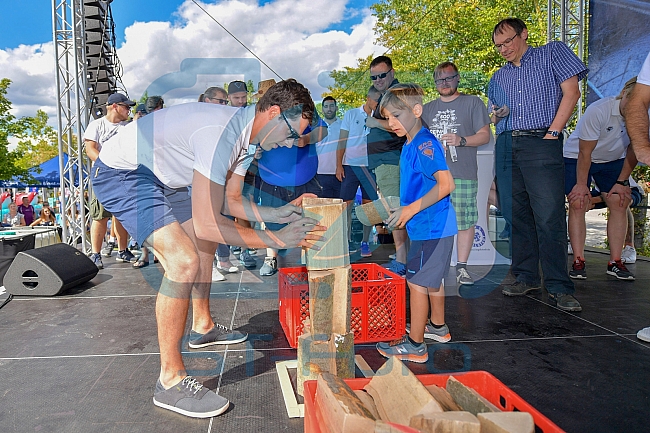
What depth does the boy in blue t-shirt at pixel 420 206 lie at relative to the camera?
252 cm

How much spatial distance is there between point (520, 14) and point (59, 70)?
1611 centimetres

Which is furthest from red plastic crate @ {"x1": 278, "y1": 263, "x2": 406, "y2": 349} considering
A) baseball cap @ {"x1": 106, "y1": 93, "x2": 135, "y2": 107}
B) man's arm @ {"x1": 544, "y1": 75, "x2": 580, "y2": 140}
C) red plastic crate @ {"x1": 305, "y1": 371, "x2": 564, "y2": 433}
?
baseball cap @ {"x1": 106, "y1": 93, "x2": 135, "y2": 107}

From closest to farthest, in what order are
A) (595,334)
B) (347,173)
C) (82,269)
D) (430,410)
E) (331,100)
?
(430,410) → (595,334) → (82,269) → (347,173) → (331,100)

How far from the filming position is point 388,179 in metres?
4.73

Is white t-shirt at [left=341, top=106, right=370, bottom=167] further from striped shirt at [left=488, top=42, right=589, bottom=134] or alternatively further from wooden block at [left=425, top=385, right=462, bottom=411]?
wooden block at [left=425, top=385, right=462, bottom=411]

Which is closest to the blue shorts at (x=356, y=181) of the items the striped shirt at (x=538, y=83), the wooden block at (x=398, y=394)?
the striped shirt at (x=538, y=83)

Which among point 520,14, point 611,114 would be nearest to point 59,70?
point 611,114

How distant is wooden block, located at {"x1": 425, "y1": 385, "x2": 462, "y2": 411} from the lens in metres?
1.41

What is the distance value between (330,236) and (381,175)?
294 centimetres

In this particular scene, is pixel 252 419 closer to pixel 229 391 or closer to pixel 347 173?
pixel 229 391

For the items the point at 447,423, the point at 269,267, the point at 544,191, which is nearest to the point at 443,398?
the point at 447,423

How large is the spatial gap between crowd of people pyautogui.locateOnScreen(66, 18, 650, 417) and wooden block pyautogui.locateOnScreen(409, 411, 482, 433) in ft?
2.90

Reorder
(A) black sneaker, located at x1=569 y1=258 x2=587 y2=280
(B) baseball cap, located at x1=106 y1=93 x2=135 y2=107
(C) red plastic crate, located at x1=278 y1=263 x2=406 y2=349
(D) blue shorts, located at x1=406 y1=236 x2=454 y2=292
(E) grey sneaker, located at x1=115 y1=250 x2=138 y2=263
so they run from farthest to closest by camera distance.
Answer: (E) grey sneaker, located at x1=115 y1=250 x2=138 y2=263, (B) baseball cap, located at x1=106 y1=93 x2=135 y2=107, (A) black sneaker, located at x1=569 y1=258 x2=587 y2=280, (C) red plastic crate, located at x1=278 y1=263 x2=406 y2=349, (D) blue shorts, located at x1=406 y1=236 x2=454 y2=292

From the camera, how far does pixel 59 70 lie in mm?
6059
